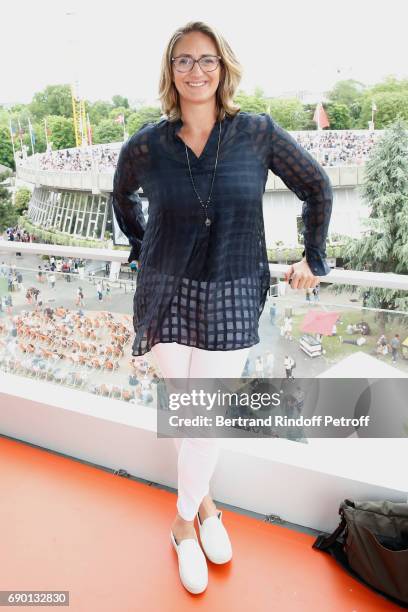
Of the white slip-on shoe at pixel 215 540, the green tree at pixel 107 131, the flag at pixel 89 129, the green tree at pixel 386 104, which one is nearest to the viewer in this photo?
the white slip-on shoe at pixel 215 540

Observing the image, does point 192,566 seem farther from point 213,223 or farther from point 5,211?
point 5,211

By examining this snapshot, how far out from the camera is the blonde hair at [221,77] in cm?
84

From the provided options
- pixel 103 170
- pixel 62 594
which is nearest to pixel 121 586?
pixel 62 594

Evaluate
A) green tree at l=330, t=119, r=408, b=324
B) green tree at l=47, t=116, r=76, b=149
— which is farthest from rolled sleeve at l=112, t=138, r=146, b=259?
green tree at l=47, t=116, r=76, b=149

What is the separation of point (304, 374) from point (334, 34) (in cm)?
1186

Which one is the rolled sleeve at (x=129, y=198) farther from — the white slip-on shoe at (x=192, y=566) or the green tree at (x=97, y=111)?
the green tree at (x=97, y=111)

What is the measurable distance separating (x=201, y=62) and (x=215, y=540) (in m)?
1.04

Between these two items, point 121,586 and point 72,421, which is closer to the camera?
point 121,586

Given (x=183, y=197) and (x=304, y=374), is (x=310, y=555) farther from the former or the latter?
(x=183, y=197)

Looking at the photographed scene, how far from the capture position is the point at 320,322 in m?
1.19

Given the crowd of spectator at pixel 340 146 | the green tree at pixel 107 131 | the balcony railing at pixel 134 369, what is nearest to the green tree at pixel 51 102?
the green tree at pixel 107 131

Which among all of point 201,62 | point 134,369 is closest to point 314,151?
point 134,369

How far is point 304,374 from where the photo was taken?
1260 millimetres

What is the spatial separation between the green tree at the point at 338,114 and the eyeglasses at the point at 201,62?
49.9 feet
